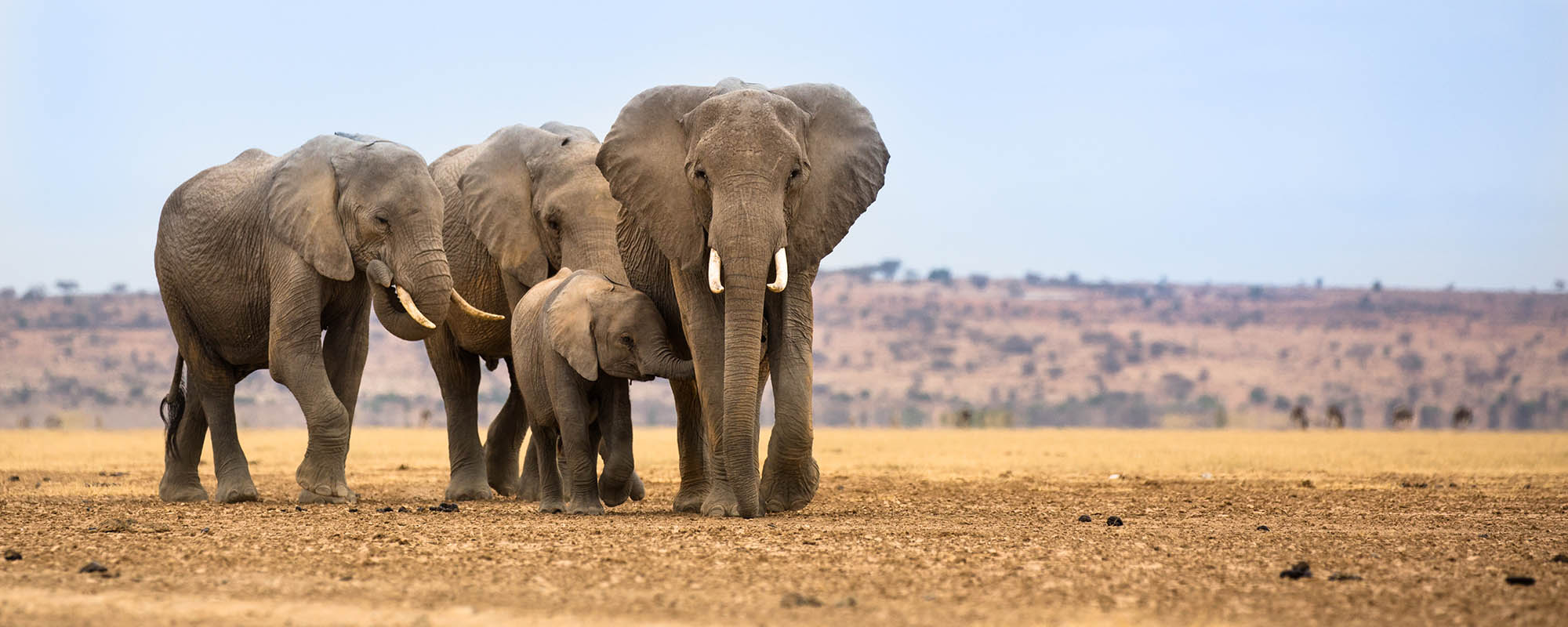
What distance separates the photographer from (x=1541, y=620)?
6855 millimetres

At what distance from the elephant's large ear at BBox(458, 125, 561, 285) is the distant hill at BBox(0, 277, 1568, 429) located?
178 ft

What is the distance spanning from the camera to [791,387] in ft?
36.2

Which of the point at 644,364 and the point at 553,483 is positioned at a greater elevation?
the point at 644,364

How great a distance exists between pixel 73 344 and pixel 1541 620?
308ft

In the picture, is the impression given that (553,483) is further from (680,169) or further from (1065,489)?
(1065,489)

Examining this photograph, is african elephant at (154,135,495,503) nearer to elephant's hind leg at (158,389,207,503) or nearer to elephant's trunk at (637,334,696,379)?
elephant's hind leg at (158,389,207,503)

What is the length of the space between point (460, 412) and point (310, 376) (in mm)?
2797

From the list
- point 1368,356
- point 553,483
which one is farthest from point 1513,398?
point 553,483

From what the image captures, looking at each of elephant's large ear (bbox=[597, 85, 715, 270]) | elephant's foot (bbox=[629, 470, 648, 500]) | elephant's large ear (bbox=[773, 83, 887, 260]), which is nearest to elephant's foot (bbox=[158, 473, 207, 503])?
elephant's foot (bbox=[629, 470, 648, 500])

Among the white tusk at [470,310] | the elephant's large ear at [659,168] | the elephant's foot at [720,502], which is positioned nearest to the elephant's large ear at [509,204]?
the white tusk at [470,310]

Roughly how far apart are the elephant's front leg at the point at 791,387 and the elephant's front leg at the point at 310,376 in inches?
134

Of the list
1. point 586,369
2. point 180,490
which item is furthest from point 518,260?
point 586,369

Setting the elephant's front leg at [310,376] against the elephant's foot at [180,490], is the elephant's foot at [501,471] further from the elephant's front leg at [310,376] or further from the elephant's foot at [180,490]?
the elephant's front leg at [310,376]

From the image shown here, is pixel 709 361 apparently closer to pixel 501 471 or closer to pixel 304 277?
pixel 304 277
